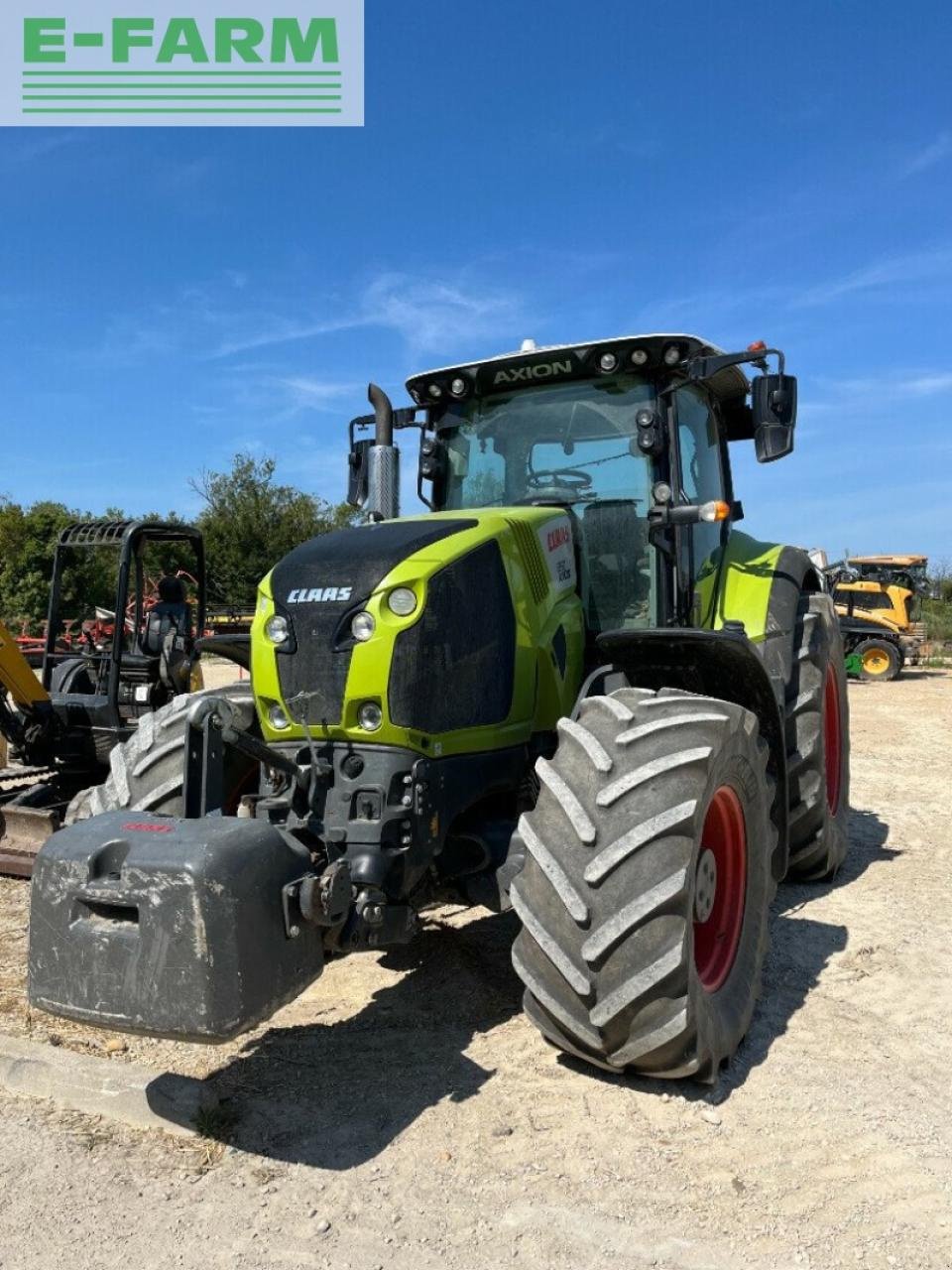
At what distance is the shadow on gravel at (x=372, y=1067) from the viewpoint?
10.6ft

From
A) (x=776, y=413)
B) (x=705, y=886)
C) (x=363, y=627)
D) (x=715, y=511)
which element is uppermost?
(x=776, y=413)

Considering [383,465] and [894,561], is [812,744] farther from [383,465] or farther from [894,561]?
[894,561]

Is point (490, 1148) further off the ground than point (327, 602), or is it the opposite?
point (327, 602)

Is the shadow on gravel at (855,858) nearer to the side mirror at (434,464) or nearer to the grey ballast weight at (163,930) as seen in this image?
the side mirror at (434,464)

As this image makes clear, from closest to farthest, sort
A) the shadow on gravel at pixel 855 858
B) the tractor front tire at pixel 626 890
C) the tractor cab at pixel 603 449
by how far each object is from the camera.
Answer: the tractor front tire at pixel 626 890 → the tractor cab at pixel 603 449 → the shadow on gravel at pixel 855 858

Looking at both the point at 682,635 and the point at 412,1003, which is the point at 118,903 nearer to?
the point at 412,1003

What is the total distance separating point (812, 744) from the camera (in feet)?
17.6

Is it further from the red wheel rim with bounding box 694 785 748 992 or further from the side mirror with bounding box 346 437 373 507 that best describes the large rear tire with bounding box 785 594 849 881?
the side mirror with bounding box 346 437 373 507

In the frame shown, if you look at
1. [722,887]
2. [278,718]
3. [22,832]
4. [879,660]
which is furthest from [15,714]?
[879,660]

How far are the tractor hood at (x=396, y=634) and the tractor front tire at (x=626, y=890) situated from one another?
50 centimetres

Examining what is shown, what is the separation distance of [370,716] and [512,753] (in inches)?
30.5

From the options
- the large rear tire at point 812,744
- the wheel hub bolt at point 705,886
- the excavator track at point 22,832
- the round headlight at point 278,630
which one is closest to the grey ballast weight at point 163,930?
the round headlight at point 278,630

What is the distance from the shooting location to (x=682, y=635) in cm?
422

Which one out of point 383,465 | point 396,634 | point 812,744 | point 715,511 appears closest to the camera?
point 396,634
